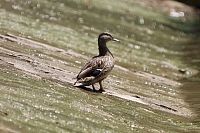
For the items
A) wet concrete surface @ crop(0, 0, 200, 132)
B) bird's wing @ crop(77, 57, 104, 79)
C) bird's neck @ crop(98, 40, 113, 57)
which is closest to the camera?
wet concrete surface @ crop(0, 0, 200, 132)

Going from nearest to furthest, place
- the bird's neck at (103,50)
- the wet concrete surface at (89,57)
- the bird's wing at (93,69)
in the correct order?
the wet concrete surface at (89,57) → the bird's wing at (93,69) → the bird's neck at (103,50)

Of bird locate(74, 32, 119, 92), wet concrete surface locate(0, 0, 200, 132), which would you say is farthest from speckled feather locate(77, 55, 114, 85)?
wet concrete surface locate(0, 0, 200, 132)

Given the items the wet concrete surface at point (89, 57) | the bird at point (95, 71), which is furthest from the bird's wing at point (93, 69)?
the wet concrete surface at point (89, 57)

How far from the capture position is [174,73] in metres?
40.3

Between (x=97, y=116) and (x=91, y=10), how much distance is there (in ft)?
110

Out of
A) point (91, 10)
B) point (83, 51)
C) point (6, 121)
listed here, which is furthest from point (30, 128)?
point (91, 10)

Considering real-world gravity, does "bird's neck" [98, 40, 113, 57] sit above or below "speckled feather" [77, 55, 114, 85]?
above

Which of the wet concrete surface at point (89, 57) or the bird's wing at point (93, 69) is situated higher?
the bird's wing at point (93, 69)

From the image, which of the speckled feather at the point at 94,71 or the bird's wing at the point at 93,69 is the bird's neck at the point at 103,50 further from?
the bird's wing at the point at 93,69

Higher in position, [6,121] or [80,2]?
[6,121]

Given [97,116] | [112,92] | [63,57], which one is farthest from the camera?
[63,57]

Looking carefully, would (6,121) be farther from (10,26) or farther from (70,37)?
(70,37)

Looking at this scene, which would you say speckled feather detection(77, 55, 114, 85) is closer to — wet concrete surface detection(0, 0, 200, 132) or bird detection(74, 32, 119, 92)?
bird detection(74, 32, 119, 92)

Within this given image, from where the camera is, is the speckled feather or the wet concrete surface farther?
the speckled feather
